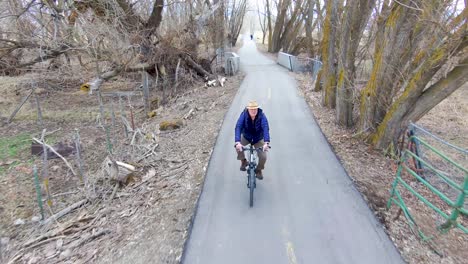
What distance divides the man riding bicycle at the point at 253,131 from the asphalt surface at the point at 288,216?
0.85 meters

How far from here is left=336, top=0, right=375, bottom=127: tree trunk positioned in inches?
383

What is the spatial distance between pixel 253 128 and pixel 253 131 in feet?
0.27

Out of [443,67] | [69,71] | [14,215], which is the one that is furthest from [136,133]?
[69,71]

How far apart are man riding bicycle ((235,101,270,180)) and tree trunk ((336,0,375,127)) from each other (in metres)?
5.22

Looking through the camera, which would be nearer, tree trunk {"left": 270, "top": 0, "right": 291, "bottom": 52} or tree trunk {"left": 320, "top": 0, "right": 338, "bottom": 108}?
tree trunk {"left": 320, "top": 0, "right": 338, "bottom": 108}

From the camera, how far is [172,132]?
10.5m

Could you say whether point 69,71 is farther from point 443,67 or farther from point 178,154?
point 443,67

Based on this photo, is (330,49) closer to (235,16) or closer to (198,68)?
(198,68)

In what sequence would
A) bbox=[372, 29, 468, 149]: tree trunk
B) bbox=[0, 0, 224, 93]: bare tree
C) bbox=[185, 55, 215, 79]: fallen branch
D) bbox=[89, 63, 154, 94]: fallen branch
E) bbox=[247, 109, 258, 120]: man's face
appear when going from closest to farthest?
bbox=[247, 109, 258, 120]: man's face
bbox=[372, 29, 468, 149]: tree trunk
bbox=[0, 0, 224, 93]: bare tree
bbox=[89, 63, 154, 94]: fallen branch
bbox=[185, 55, 215, 79]: fallen branch

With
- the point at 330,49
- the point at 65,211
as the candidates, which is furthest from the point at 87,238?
the point at 330,49

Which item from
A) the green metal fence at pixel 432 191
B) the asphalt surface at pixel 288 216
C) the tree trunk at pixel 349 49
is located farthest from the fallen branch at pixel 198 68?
→ the green metal fence at pixel 432 191

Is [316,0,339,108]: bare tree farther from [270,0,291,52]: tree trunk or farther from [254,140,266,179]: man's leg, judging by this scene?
[270,0,291,52]: tree trunk

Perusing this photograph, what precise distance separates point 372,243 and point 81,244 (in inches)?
199

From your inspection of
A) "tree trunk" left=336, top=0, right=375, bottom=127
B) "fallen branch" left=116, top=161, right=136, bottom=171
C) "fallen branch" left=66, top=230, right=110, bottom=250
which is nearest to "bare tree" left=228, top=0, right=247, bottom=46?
"tree trunk" left=336, top=0, right=375, bottom=127
